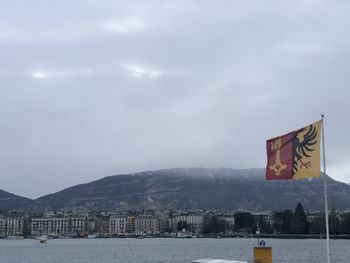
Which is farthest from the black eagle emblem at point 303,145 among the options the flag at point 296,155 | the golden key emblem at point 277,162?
the golden key emblem at point 277,162

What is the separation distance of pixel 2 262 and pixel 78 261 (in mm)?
11363

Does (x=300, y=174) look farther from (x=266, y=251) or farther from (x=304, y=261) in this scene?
(x=304, y=261)

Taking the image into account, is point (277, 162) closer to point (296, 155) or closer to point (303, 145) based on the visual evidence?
point (296, 155)

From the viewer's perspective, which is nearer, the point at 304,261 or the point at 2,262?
the point at 304,261

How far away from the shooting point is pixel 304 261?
9244 cm

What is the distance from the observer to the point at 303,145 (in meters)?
22.3

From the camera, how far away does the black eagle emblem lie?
22.2m

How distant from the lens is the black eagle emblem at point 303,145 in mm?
22172

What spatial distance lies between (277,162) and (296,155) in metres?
0.84

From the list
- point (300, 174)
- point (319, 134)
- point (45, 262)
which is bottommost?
point (45, 262)

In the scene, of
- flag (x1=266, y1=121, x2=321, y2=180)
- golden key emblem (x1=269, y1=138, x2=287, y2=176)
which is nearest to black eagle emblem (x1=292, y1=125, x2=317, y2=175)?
flag (x1=266, y1=121, x2=321, y2=180)

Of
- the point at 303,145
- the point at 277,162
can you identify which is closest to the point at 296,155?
the point at 303,145

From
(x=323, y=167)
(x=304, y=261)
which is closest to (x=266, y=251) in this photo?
(x=323, y=167)

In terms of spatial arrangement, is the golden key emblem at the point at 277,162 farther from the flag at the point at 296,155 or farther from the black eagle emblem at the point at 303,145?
the black eagle emblem at the point at 303,145
